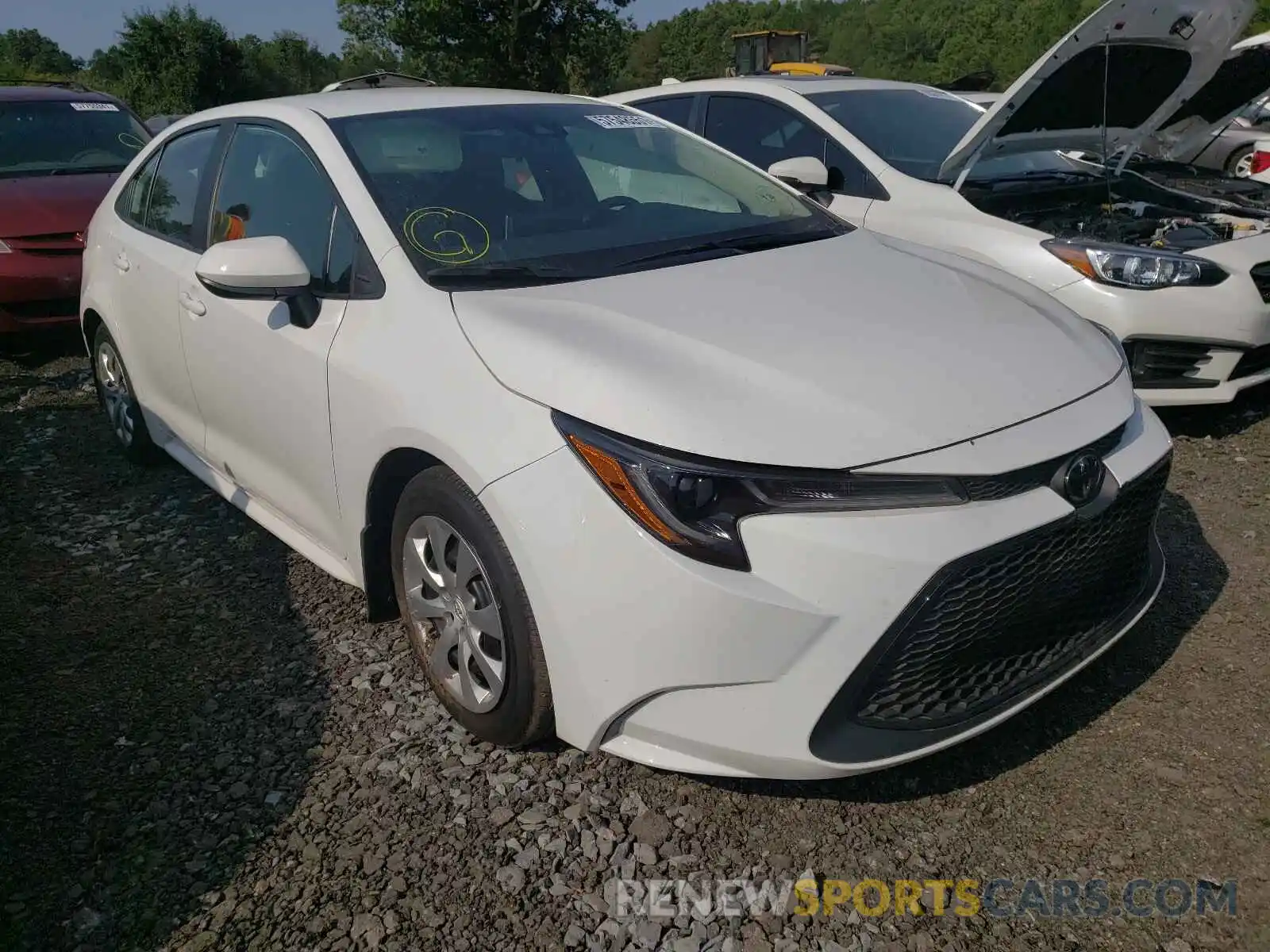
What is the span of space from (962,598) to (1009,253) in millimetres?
2922

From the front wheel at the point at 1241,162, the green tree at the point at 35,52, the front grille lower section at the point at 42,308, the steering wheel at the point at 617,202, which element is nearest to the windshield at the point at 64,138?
the front grille lower section at the point at 42,308

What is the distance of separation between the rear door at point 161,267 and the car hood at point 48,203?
2.38m

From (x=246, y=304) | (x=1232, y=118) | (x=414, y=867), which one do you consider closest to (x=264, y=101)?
(x=246, y=304)

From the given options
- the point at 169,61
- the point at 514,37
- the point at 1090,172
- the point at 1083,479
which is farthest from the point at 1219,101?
the point at 169,61

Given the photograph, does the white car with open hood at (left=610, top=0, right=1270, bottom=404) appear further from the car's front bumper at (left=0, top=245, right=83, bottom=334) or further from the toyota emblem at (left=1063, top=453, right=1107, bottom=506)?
the car's front bumper at (left=0, top=245, right=83, bottom=334)

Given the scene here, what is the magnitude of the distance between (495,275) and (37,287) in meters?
4.87

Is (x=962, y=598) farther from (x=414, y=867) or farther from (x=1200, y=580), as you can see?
(x=1200, y=580)

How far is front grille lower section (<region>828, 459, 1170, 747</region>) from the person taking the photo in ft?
6.49

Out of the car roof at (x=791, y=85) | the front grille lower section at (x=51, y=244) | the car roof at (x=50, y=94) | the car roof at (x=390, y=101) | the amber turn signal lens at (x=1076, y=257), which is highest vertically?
the car roof at (x=390, y=101)

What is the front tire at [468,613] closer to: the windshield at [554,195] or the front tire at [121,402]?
the windshield at [554,195]

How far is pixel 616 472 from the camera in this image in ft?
6.56

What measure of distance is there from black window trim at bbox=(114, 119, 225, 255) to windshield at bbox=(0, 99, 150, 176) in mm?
3445

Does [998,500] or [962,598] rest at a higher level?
[998,500]

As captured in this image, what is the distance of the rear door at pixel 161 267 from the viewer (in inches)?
142
